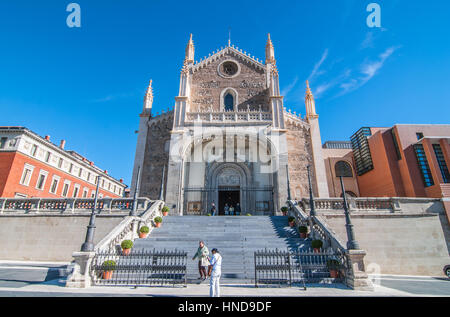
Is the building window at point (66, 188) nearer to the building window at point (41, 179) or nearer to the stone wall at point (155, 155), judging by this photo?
the building window at point (41, 179)

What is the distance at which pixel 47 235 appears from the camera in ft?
43.6

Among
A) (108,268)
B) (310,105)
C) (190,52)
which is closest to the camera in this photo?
(108,268)

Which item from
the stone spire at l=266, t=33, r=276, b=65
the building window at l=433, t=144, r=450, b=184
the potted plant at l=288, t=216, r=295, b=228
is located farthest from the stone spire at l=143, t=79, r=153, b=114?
the building window at l=433, t=144, r=450, b=184

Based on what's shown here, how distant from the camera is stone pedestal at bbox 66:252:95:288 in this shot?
7.00 m

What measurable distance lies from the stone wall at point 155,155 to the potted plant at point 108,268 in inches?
489

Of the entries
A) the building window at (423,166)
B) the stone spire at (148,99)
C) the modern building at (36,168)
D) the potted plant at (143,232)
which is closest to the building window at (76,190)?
the modern building at (36,168)

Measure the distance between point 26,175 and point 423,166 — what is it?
37.6 m

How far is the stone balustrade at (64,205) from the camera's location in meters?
13.9

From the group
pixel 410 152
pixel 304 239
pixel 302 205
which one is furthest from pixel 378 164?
pixel 304 239

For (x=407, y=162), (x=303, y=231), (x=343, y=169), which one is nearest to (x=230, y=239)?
(x=303, y=231)

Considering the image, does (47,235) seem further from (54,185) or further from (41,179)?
(54,185)

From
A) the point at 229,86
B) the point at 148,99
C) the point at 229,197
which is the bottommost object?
the point at 229,197

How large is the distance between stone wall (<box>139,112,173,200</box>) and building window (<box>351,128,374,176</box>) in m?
20.1

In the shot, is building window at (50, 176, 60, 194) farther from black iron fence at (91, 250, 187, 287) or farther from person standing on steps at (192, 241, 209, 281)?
person standing on steps at (192, 241, 209, 281)
